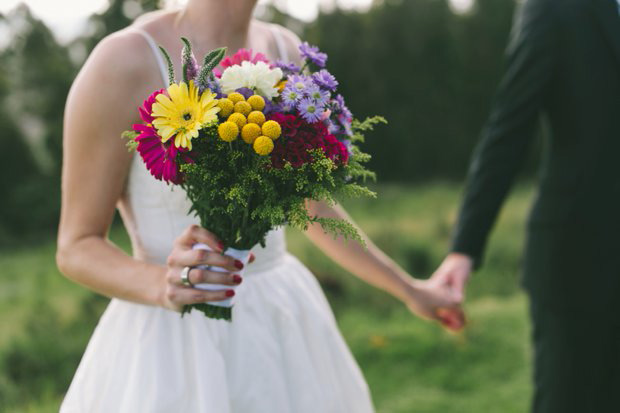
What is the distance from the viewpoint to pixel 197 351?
65.6 inches

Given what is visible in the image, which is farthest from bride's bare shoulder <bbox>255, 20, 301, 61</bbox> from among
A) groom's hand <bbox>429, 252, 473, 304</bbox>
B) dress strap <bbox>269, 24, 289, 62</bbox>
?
groom's hand <bbox>429, 252, 473, 304</bbox>

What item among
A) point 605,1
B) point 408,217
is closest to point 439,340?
point 605,1

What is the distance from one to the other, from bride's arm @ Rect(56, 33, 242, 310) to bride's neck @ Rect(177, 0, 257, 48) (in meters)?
0.21

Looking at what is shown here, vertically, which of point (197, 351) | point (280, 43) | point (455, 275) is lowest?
point (197, 351)

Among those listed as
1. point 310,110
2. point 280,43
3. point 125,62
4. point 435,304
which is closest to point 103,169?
point 125,62

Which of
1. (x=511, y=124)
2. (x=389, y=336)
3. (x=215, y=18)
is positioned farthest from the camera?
(x=389, y=336)

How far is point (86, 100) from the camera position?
1.59 meters

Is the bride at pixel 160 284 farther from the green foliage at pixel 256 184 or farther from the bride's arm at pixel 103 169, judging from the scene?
the green foliage at pixel 256 184

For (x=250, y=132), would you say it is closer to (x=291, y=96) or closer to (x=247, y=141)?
(x=247, y=141)

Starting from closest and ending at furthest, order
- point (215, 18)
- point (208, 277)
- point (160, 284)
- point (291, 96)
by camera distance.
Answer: point (291, 96) < point (208, 277) < point (160, 284) < point (215, 18)

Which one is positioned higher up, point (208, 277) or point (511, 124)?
point (511, 124)

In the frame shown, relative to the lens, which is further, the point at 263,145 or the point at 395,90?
the point at 395,90

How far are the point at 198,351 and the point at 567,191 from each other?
1.59 metres

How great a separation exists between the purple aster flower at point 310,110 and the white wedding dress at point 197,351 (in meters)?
0.54
